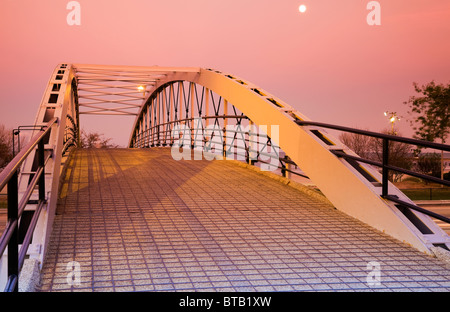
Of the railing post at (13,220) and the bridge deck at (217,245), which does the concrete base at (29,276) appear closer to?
the bridge deck at (217,245)

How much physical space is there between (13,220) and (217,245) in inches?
86.4

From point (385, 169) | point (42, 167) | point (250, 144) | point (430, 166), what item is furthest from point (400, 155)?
point (42, 167)

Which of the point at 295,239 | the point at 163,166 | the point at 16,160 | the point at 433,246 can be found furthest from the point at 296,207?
the point at 163,166

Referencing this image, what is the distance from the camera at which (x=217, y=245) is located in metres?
4.69

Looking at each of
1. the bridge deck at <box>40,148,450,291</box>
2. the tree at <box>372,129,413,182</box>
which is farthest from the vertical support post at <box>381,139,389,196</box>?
the tree at <box>372,129,413,182</box>

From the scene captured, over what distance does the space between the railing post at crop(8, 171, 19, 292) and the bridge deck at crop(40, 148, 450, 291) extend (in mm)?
510

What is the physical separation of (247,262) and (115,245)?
1265mm

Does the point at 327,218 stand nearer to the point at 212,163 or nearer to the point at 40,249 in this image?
the point at 40,249

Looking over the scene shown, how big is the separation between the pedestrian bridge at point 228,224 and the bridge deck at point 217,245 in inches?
0.5

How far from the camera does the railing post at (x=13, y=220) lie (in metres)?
2.83

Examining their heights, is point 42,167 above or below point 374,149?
above

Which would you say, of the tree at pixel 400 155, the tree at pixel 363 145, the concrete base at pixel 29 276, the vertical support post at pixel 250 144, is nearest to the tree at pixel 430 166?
the tree at pixel 400 155

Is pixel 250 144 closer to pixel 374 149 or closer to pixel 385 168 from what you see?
pixel 385 168
